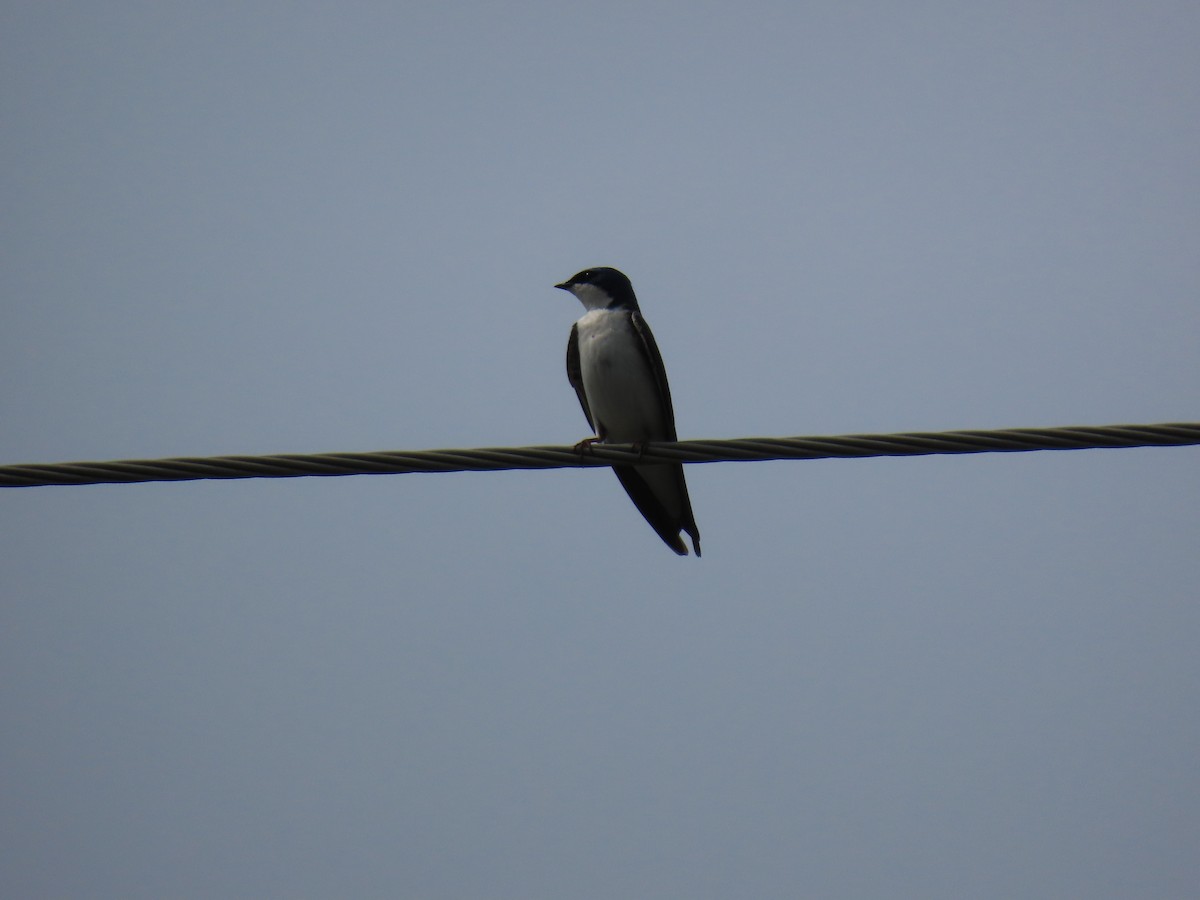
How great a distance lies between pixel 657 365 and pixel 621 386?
248mm

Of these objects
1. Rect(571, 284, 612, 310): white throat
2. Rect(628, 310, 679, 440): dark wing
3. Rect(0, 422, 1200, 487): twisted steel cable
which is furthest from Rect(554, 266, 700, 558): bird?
Rect(0, 422, 1200, 487): twisted steel cable

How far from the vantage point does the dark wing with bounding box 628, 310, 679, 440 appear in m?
6.88

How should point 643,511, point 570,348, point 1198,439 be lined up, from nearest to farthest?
1. point 1198,439
2. point 643,511
3. point 570,348

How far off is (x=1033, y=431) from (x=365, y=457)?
7.19 feet

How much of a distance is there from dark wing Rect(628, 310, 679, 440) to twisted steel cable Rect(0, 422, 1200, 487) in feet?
9.13

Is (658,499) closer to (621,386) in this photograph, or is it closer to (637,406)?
(637,406)

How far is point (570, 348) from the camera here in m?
7.30

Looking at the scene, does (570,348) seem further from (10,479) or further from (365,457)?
(10,479)

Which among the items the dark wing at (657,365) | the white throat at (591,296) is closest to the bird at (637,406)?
the dark wing at (657,365)

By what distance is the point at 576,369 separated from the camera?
287 inches

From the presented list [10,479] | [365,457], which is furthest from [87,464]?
[365,457]

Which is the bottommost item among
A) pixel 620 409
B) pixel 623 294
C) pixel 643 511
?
pixel 643 511

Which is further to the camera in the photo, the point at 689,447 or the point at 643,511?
the point at 643,511

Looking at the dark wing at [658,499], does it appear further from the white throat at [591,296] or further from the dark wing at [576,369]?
the white throat at [591,296]
